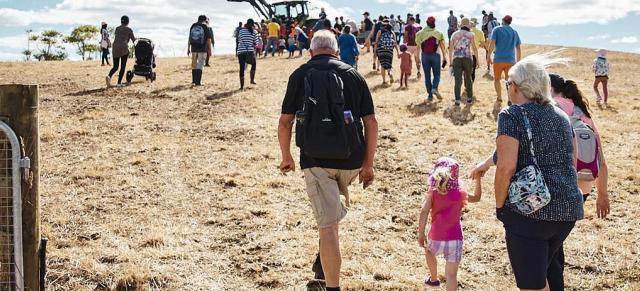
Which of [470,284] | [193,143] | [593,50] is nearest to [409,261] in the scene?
[470,284]

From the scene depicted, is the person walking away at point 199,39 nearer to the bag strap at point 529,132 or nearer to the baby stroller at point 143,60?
the baby stroller at point 143,60

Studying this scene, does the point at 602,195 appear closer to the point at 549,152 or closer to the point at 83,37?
the point at 549,152

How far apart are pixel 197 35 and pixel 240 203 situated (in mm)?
9335

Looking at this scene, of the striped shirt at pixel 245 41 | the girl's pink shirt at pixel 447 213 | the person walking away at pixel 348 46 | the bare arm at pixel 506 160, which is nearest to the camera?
the bare arm at pixel 506 160

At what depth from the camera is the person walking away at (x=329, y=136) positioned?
4094mm

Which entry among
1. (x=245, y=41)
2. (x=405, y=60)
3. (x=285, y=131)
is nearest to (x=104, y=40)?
(x=245, y=41)

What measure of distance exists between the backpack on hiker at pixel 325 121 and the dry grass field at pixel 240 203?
1.46m

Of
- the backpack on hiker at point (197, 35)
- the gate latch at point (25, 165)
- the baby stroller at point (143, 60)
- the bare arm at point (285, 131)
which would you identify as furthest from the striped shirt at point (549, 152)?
the baby stroller at point (143, 60)

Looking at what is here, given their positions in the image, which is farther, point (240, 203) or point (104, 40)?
point (104, 40)

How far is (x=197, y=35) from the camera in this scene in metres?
15.6

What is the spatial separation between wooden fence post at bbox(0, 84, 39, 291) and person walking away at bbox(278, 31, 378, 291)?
1609mm

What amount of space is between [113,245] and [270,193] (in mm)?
2422

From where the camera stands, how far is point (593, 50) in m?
32.7

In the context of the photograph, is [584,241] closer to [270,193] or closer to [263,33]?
[270,193]
